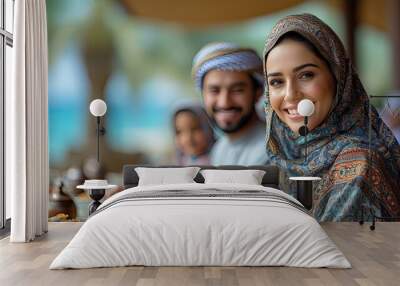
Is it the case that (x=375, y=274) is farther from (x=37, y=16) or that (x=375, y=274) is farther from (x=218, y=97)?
(x=37, y=16)

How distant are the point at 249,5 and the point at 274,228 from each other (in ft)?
13.5

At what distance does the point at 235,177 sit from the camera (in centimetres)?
739

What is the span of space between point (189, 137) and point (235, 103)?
2.55ft

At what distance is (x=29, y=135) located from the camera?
6348 millimetres

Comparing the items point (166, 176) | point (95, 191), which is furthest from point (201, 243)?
point (95, 191)

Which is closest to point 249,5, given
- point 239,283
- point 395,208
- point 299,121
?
point 299,121

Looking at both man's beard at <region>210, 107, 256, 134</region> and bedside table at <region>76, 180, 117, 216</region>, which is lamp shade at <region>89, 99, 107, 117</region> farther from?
man's beard at <region>210, 107, 256, 134</region>

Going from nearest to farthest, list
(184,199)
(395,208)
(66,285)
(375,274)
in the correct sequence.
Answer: (66,285) < (375,274) < (184,199) < (395,208)

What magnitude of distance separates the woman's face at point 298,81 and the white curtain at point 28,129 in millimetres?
3057

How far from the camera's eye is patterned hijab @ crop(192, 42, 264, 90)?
8.05 metres

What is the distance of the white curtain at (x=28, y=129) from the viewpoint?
6238mm

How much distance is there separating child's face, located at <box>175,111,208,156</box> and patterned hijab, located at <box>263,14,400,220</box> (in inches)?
48.4

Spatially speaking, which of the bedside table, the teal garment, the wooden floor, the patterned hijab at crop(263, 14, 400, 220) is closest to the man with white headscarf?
the teal garment

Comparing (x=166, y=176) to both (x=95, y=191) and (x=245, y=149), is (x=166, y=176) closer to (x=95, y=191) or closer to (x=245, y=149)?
(x=95, y=191)
